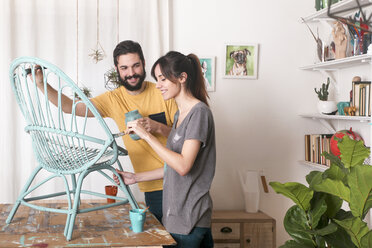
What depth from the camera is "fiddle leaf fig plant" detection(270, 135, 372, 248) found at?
5.52 ft

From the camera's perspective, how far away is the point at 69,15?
3373mm

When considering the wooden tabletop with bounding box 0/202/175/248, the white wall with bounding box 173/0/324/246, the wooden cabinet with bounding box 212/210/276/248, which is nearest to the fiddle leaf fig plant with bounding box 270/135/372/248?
the wooden tabletop with bounding box 0/202/175/248

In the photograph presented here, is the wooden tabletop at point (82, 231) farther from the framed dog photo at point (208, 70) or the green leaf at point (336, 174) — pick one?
the framed dog photo at point (208, 70)

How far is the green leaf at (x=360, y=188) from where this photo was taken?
167 centimetres

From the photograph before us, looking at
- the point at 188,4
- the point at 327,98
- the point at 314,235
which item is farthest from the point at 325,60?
the point at 314,235

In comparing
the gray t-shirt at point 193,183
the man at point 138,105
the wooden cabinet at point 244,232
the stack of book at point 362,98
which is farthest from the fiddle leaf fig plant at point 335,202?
the wooden cabinet at point 244,232

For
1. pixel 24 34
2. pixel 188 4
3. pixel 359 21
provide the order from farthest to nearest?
pixel 188 4 < pixel 24 34 < pixel 359 21

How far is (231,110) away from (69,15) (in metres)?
1.44

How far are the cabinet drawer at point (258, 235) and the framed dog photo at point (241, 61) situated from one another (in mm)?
1167

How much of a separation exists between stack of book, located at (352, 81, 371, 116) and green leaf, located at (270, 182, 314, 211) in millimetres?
1373

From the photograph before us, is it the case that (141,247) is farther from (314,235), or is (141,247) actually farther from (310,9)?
(310,9)

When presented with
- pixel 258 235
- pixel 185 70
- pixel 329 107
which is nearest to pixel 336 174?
pixel 185 70

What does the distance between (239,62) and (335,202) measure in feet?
6.24

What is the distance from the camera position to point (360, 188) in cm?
169
